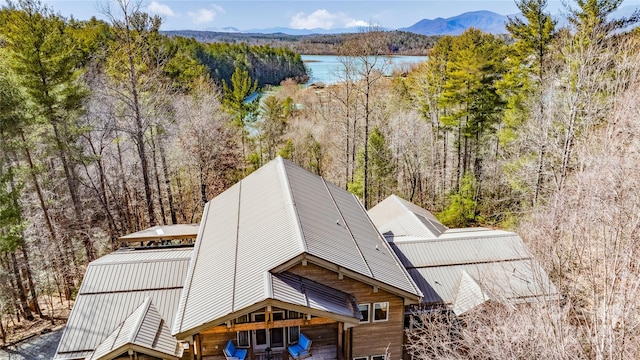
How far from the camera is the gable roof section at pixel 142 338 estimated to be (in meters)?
11.7

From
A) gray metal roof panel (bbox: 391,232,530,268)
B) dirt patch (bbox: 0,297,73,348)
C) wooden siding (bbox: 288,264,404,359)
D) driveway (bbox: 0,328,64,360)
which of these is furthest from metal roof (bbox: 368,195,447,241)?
dirt patch (bbox: 0,297,73,348)

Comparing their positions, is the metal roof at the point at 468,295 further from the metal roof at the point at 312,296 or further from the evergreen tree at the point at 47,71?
the evergreen tree at the point at 47,71

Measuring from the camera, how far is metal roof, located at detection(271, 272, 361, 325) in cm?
1121

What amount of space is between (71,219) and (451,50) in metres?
30.1

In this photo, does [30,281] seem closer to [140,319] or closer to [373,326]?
[140,319]

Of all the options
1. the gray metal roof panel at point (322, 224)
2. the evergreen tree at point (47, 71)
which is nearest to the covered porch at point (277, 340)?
the gray metal roof panel at point (322, 224)

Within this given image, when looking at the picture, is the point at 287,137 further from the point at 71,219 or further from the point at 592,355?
the point at 592,355

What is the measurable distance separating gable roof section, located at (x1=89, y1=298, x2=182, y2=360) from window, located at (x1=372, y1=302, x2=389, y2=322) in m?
6.57

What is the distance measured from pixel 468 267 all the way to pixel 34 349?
19375 mm

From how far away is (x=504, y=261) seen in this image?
15.7 meters

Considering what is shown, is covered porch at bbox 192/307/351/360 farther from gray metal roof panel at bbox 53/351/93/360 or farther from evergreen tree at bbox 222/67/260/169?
evergreen tree at bbox 222/67/260/169

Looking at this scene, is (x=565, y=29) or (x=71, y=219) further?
(x=71, y=219)

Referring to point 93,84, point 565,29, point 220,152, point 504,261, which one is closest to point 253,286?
point 504,261

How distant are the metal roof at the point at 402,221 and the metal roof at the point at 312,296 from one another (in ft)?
20.5
